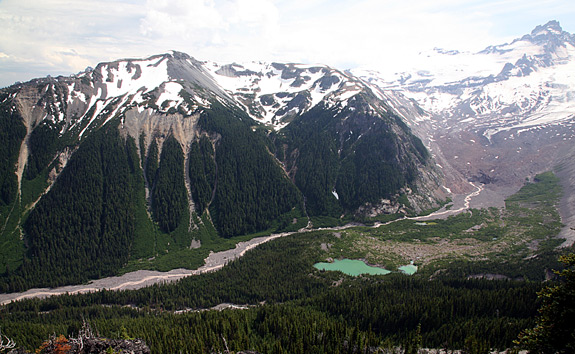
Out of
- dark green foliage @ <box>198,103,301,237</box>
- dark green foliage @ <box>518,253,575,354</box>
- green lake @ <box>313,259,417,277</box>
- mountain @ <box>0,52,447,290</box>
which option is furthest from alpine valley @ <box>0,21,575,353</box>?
green lake @ <box>313,259,417,277</box>

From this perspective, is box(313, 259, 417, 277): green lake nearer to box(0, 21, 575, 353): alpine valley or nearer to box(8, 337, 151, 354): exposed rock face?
box(0, 21, 575, 353): alpine valley

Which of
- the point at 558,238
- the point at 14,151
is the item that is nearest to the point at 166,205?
the point at 14,151

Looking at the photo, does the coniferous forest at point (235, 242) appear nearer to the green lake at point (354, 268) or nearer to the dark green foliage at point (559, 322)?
the dark green foliage at point (559, 322)

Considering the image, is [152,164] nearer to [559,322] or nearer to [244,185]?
[244,185]

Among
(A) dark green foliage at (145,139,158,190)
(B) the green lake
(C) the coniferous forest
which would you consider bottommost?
(B) the green lake

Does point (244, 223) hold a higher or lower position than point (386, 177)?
lower

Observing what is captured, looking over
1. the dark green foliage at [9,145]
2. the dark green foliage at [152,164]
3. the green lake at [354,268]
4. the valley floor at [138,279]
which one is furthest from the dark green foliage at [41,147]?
the green lake at [354,268]

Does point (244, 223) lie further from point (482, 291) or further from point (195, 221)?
point (482, 291)
